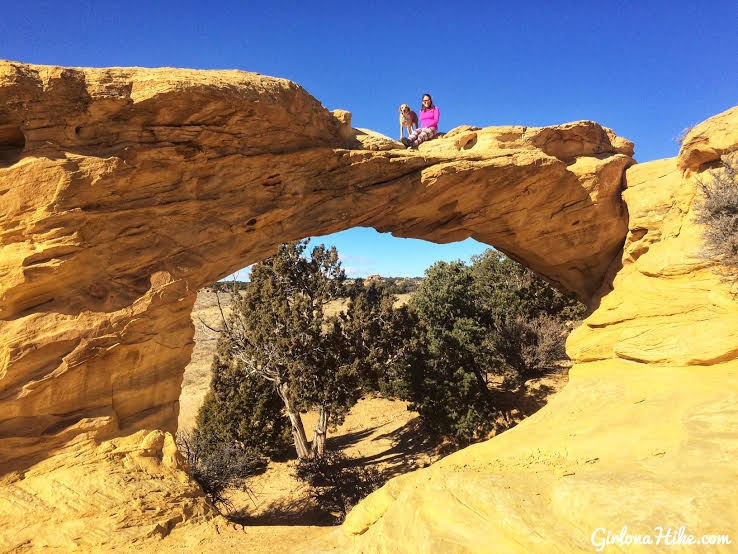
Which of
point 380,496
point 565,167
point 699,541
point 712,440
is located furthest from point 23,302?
point 565,167

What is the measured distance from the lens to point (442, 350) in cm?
2012

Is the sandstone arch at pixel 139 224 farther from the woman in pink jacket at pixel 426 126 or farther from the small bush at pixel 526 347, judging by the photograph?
the small bush at pixel 526 347

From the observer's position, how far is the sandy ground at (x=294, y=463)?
8.03m

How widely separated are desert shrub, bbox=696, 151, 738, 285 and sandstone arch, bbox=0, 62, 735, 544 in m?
2.30

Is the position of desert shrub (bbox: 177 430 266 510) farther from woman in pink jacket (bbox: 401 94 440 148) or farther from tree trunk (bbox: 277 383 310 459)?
woman in pink jacket (bbox: 401 94 440 148)

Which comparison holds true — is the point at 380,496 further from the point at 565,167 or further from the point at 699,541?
the point at 565,167

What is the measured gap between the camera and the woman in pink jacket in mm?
13273

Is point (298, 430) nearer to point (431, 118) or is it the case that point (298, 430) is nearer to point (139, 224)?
point (139, 224)

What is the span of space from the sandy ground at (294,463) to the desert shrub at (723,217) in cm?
1072

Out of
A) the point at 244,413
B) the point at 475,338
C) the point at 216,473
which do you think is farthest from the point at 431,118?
the point at 244,413

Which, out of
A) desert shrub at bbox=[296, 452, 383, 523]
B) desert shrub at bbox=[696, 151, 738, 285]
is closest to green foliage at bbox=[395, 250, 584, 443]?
desert shrub at bbox=[296, 452, 383, 523]

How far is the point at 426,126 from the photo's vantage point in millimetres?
13336

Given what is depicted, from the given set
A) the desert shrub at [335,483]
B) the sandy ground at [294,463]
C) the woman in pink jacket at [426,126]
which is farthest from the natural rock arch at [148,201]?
the desert shrub at [335,483]

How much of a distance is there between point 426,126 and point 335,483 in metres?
13.2
